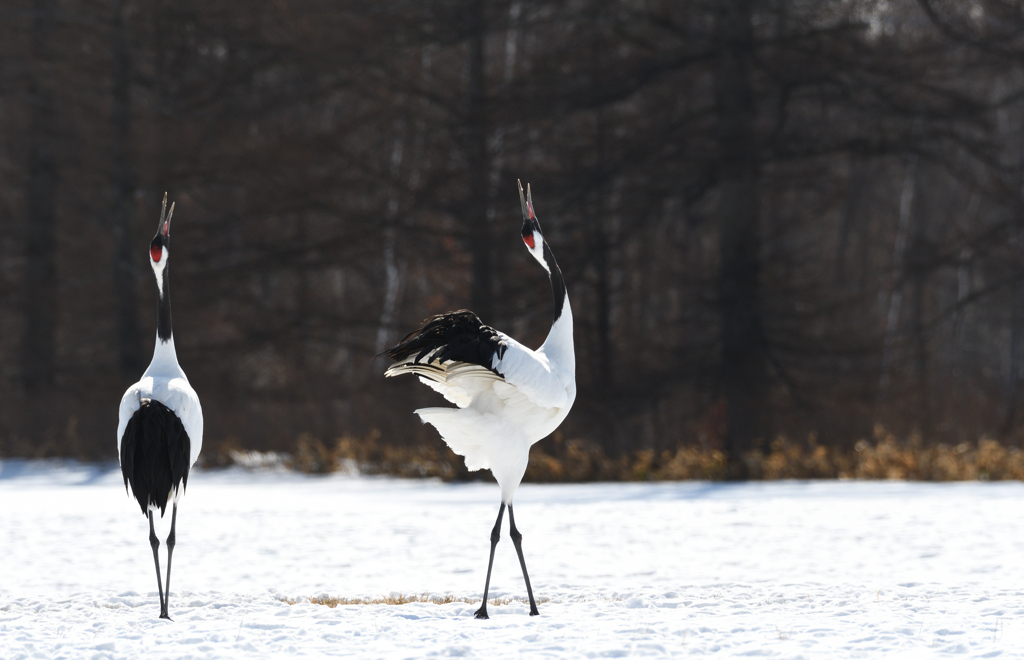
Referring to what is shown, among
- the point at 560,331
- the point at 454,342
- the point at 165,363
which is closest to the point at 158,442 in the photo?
the point at 165,363

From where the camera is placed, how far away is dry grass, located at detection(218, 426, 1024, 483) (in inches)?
571

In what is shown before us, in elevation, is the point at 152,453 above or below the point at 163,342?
below

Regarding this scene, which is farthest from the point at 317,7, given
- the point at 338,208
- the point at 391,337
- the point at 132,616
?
the point at 132,616

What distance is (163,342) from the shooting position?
24.8ft

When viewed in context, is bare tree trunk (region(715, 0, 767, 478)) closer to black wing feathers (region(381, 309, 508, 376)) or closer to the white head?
the white head

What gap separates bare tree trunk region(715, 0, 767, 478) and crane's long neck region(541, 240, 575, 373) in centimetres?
973

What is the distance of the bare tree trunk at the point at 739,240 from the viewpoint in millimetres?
16266

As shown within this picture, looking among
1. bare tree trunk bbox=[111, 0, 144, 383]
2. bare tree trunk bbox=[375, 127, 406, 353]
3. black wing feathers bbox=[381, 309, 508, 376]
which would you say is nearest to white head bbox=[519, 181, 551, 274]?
black wing feathers bbox=[381, 309, 508, 376]

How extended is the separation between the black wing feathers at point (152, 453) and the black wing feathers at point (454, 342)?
1523mm

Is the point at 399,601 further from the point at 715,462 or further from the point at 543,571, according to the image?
the point at 715,462

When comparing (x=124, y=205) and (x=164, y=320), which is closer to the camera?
(x=164, y=320)

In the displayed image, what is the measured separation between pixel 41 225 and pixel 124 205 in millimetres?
3218

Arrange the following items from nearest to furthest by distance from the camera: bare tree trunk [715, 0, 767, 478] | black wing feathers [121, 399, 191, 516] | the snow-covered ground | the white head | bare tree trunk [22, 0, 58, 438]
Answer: the snow-covered ground, black wing feathers [121, 399, 191, 516], the white head, bare tree trunk [715, 0, 767, 478], bare tree trunk [22, 0, 58, 438]

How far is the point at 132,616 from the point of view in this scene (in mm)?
6961
